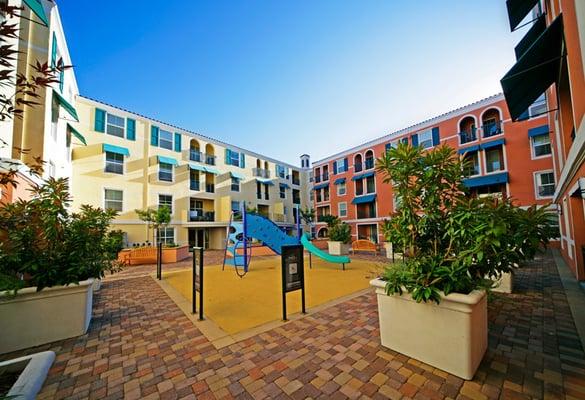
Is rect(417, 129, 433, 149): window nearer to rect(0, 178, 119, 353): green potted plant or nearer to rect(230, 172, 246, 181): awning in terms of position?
rect(230, 172, 246, 181): awning

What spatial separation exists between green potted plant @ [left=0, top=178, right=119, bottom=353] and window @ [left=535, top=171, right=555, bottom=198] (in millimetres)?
23786

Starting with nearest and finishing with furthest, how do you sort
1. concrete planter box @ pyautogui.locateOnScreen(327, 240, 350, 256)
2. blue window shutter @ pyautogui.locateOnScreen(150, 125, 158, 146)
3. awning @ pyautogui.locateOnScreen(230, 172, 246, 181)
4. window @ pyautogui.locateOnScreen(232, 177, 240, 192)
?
1. concrete planter box @ pyautogui.locateOnScreen(327, 240, 350, 256)
2. blue window shutter @ pyautogui.locateOnScreen(150, 125, 158, 146)
3. awning @ pyautogui.locateOnScreen(230, 172, 246, 181)
4. window @ pyautogui.locateOnScreen(232, 177, 240, 192)

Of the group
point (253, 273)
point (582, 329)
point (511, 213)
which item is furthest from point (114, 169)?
point (582, 329)

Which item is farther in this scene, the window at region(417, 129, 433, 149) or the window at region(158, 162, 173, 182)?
the window at region(417, 129, 433, 149)

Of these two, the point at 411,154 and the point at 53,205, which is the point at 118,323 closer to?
the point at 53,205

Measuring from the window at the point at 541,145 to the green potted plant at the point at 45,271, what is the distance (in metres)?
24.1

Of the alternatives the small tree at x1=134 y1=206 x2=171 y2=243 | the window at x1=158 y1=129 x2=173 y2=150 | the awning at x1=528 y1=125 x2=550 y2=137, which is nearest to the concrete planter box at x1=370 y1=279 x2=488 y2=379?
the small tree at x1=134 y1=206 x2=171 y2=243

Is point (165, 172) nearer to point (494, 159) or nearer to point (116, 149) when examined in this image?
point (116, 149)

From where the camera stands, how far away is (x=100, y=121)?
A: 56.9 feet

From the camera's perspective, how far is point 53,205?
3932 mm

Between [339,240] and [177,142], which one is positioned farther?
[177,142]

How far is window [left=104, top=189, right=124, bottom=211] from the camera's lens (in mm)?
17389

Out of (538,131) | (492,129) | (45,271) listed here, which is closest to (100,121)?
(45,271)

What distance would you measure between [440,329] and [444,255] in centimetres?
90
